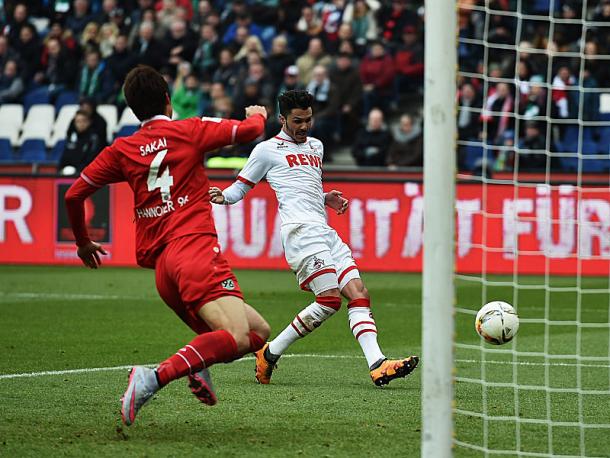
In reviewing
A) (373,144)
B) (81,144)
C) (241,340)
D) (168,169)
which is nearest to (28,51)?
(81,144)

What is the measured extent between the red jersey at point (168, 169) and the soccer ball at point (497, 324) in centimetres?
286

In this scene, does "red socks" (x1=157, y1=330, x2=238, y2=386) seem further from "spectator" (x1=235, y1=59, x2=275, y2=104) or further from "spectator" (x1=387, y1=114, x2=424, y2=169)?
"spectator" (x1=235, y1=59, x2=275, y2=104)

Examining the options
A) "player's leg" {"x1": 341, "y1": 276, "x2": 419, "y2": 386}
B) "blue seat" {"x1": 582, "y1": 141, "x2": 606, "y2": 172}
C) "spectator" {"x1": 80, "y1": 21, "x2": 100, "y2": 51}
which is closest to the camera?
"player's leg" {"x1": 341, "y1": 276, "x2": 419, "y2": 386}

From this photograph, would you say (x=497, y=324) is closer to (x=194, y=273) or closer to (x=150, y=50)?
(x=194, y=273)

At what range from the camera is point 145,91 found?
6.10m

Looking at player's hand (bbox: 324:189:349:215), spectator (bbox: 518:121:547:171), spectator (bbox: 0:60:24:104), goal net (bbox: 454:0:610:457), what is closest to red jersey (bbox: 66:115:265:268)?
goal net (bbox: 454:0:610:457)

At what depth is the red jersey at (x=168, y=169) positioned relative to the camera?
6086 millimetres

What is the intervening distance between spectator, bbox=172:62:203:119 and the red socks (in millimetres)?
14491

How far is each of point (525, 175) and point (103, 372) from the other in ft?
31.9

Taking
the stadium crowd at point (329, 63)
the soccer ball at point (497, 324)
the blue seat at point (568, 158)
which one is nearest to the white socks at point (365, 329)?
the soccer ball at point (497, 324)

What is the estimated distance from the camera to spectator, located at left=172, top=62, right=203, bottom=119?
20.3 meters

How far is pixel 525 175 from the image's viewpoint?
16.8 metres

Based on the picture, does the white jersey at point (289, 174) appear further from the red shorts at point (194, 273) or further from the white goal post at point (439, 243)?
the white goal post at point (439, 243)

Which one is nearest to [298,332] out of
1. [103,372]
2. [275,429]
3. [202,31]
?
[103,372]
